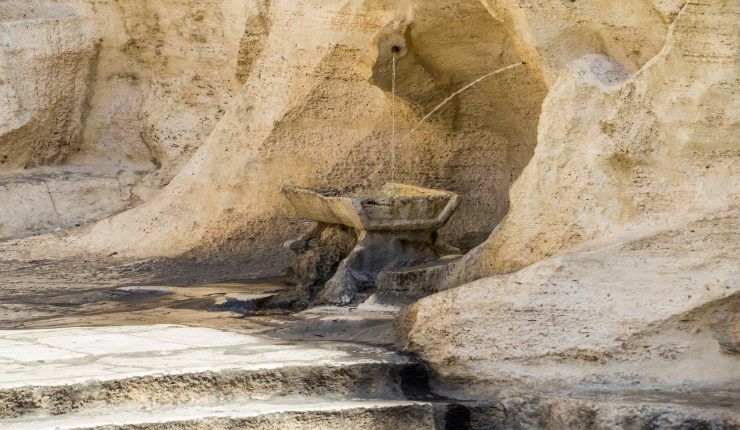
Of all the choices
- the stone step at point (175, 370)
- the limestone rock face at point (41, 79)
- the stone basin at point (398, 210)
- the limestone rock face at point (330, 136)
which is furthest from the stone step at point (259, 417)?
the limestone rock face at point (41, 79)

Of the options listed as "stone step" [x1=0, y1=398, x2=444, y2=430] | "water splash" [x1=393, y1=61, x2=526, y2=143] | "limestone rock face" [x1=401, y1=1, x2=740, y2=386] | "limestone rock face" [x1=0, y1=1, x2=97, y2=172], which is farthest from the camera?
"limestone rock face" [x1=0, y1=1, x2=97, y2=172]

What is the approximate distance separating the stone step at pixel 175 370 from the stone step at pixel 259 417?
6 cm

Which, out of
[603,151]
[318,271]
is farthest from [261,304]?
[603,151]

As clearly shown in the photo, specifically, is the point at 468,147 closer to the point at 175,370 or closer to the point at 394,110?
the point at 394,110

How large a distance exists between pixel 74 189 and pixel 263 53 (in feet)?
7.60

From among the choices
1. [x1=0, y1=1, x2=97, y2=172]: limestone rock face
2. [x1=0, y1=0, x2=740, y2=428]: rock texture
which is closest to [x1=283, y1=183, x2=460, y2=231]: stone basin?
[x1=0, y1=0, x2=740, y2=428]: rock texture

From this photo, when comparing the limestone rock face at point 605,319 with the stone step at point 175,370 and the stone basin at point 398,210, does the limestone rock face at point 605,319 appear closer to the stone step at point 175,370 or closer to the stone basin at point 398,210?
the stone step at point 175,370

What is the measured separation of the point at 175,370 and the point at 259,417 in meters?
0.43

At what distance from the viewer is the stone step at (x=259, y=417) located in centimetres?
462

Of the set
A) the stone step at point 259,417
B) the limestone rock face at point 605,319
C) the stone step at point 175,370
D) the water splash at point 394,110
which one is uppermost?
the water splash at point 394,110

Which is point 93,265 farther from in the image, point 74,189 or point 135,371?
point 135,371

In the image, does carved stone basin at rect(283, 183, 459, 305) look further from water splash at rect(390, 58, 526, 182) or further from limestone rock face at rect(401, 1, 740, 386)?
limestone rock face at rect(401, 1, 740, 386)

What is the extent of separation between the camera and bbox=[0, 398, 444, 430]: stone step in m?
4.62

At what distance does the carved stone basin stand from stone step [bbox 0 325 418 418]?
1.41 m
